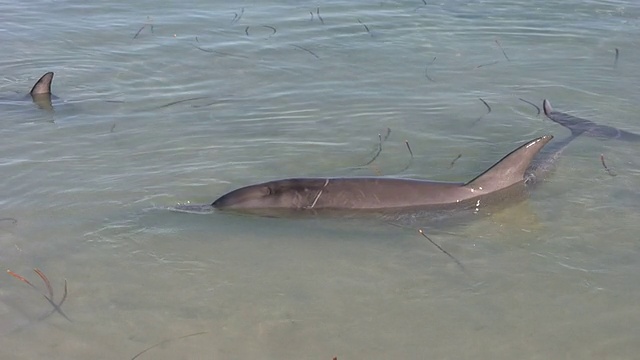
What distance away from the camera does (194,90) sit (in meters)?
9.45

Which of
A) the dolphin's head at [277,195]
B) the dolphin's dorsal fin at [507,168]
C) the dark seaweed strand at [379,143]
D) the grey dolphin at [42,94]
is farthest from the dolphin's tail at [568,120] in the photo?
the grey dolphin at [42,94]

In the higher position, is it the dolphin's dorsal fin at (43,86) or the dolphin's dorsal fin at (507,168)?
Answer: the dolphin's dorsal fin at (507,168)

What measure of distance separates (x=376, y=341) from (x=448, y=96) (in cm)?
458

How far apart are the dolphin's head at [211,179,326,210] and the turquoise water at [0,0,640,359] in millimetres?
133

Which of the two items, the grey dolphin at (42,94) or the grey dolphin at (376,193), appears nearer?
the grey dolphin at (376,193)

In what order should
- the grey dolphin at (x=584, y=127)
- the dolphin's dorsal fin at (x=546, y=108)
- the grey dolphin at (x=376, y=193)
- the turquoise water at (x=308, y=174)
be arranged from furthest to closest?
the dolphin's dorsal fin at (x=546, y=108) → the grey dolphin at (x=584, y=127) → the grey dolphin at (x=376, y=193) → the turquoise water at (x=308, y=174)

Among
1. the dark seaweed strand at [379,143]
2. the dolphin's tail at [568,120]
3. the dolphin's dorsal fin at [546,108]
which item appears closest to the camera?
the dark seaweed strand at [379,143]

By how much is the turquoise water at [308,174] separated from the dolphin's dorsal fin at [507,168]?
0.24m

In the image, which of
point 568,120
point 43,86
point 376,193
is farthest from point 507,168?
point 43,86

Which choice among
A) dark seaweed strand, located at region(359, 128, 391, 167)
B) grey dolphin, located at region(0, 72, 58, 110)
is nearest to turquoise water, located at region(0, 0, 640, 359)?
dark seaweed strand, located at region(359, 128, 391, 167)

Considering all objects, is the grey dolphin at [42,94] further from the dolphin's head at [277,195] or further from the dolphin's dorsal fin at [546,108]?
the dolphin's dorsal fin at [546,108]

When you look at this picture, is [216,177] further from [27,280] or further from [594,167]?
[594,167]

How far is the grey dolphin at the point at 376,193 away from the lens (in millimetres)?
6301

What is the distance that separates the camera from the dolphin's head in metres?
6.34
